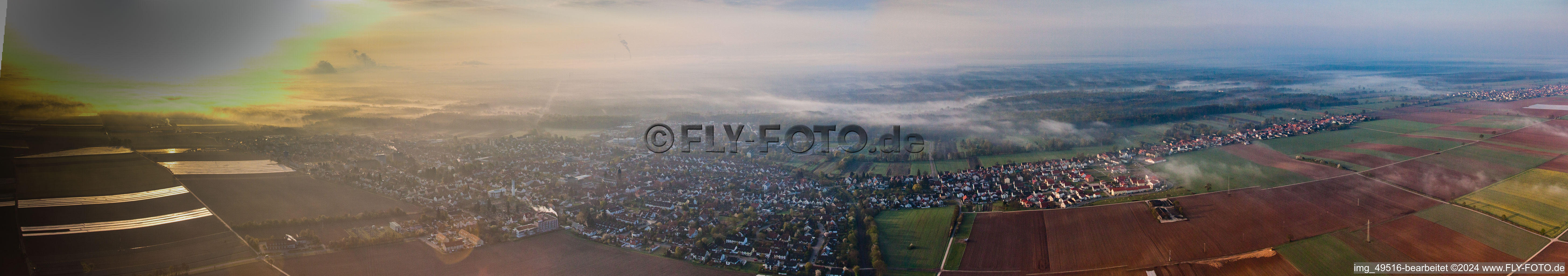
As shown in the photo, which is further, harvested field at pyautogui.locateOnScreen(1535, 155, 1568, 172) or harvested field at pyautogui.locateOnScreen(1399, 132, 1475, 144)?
harvested field at pyautogui.locateOnScreen(1399, 132, 1475, 144)

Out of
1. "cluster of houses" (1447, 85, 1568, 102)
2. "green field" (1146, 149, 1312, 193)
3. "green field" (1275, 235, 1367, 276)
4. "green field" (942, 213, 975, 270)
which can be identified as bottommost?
"green field" (942, 213, 975, 270)

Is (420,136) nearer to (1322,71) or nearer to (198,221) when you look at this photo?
(198,221)

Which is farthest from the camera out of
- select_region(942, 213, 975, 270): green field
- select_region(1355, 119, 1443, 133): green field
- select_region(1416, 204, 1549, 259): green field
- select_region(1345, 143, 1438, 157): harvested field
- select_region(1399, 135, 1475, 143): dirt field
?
select_region(1355, 119, 1443, 133): green field

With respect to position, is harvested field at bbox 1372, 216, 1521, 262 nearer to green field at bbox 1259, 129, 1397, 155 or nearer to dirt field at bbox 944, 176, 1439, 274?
dirt field at bbox 944, 176, 1439, 274

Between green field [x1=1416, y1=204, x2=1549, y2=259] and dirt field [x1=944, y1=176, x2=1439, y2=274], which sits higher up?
green field [x1=1416, y1=204, x2=1549, y2=259]

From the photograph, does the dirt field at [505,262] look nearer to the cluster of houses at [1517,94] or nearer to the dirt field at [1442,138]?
the dirt field at [1442,138]

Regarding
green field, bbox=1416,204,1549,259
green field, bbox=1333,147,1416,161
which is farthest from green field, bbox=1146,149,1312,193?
green field, bbox=1333,147,1416,161

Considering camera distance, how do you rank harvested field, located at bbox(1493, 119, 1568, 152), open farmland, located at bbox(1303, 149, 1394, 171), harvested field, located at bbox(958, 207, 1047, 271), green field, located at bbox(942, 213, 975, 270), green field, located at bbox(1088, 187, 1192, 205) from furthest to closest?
open farmland, located at bbox(1303, 149, 1394, 171) < harvested field, located at bbox(1493, 119, 1568, 152) < green field, located at bbox(1088, 187, 1192, 205) < green field, located at bbox(942, 213, 975, 270) < harvested field, located at bbox(958, 207, 1047, 271)

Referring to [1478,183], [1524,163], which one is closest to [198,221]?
[1478,183]
